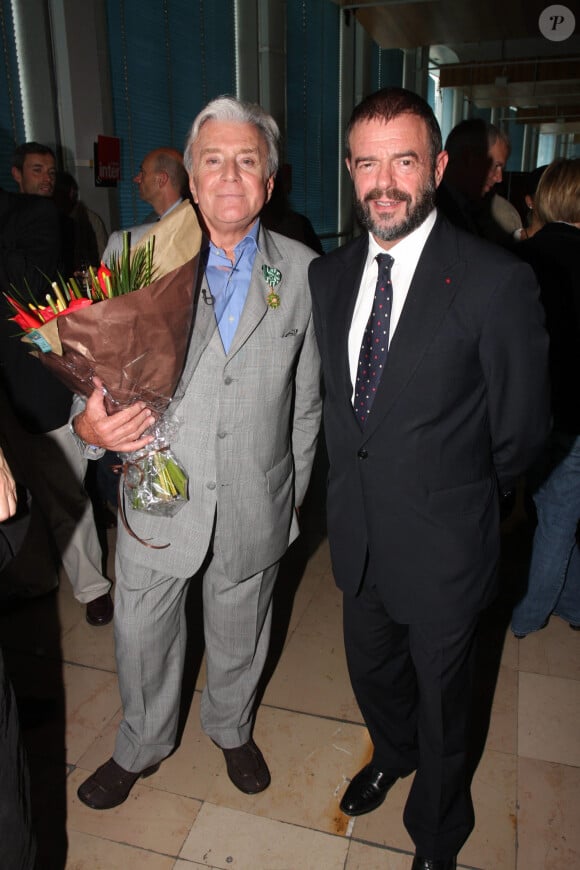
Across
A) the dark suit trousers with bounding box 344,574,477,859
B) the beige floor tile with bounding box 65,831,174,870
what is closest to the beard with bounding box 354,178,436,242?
the dark suit trousers with bounding box 344,574,477,859

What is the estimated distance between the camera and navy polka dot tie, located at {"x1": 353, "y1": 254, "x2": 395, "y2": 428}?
1651 millimetres

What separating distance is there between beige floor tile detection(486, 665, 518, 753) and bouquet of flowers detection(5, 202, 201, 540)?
1.63 metres

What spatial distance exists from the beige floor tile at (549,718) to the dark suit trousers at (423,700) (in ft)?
1.76

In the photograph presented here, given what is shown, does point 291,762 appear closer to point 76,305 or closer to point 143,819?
point 143,819

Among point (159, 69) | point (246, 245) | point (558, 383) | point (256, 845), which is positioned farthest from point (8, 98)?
point (256, 845)

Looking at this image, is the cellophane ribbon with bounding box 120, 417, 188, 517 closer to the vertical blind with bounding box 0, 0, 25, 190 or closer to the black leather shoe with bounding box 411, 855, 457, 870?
the black leather shoe with bounding box 411, 855, 457, 870

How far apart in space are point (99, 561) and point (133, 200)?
4162 mm

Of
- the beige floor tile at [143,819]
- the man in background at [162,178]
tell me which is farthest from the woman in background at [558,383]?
the man in background at [162,178]

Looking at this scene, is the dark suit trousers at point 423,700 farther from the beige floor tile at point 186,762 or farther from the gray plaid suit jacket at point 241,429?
the beige floor tile at point 186,762

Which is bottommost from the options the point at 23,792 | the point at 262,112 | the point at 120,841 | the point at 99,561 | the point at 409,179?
the point at 120,841

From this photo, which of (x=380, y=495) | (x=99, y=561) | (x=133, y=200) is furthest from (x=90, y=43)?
(x=380, y=495)

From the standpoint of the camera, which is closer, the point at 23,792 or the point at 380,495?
the point at 23,792

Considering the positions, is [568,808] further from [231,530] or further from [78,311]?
[78,311]

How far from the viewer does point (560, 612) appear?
9.95 ft
